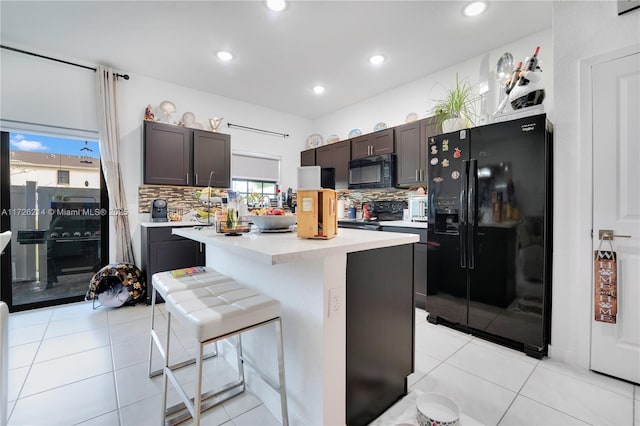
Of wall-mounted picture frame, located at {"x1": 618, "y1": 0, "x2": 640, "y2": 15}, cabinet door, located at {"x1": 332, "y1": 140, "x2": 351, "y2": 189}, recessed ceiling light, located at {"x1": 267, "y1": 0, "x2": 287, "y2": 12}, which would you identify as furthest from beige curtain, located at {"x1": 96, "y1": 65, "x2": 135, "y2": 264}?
wall-mounted picture frame, located at {"x1": 618, "y1": 0, "x2": 640, "y2": 15}

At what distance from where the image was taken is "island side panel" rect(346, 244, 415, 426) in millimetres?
1303

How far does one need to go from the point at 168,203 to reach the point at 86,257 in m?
1.13

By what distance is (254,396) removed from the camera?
163 cm

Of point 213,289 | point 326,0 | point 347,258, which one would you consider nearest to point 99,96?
point 326,0

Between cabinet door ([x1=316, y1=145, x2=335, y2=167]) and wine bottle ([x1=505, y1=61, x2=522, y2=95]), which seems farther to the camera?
cabinet door ([x1=316, y1=145, x2=335, y2=167])

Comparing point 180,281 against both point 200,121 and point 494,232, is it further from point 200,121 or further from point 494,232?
point 200,121

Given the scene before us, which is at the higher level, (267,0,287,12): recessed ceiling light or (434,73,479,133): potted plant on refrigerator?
(267,0,287,12): recessed ceiling light

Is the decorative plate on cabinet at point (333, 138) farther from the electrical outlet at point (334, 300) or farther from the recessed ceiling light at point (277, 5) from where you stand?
the electrical outlet at point (334, 300)

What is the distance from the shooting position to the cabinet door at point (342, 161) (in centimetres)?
435

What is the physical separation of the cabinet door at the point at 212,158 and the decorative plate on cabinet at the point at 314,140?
171 cm

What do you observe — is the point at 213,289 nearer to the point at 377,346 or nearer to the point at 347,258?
the point at 347,258

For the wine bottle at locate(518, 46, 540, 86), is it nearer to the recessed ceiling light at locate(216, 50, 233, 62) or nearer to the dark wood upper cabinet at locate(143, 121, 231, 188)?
the recessed ceiling light at locate(216, 50, 233, 62)

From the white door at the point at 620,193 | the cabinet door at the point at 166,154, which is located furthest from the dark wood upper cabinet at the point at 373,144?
the cabinet door at the point at 166,154

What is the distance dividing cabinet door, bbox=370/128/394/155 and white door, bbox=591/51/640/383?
2071mm
